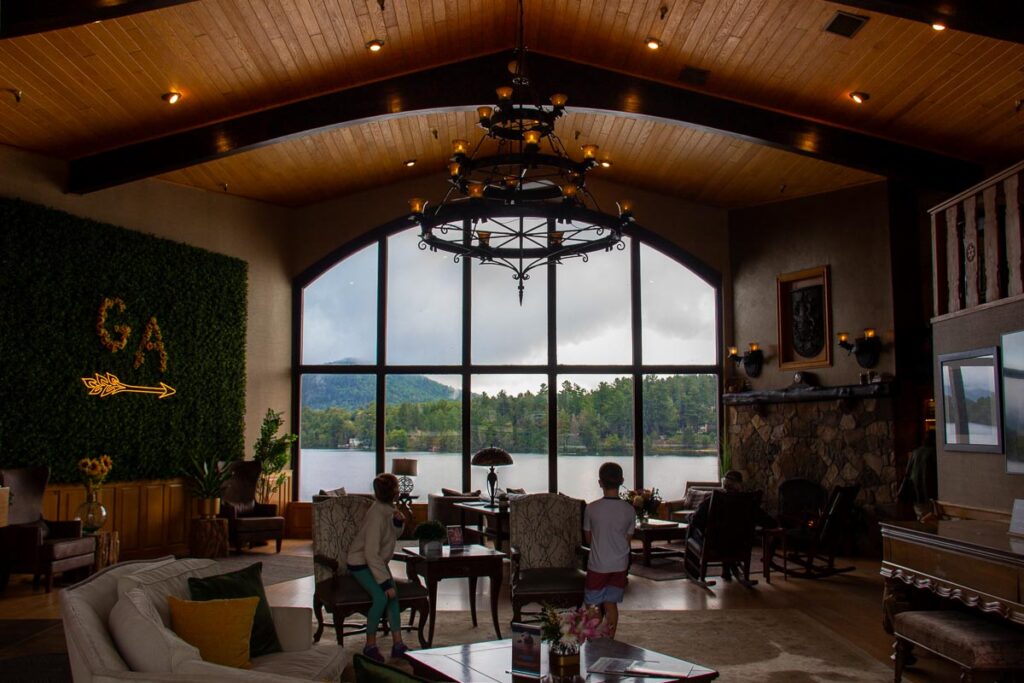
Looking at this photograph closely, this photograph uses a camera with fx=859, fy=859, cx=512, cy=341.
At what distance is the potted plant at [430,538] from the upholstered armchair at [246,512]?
5.08 meters

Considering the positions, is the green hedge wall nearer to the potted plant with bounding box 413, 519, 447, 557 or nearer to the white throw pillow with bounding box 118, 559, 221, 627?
the potted plant with bounding box 413, 519, 447, 557

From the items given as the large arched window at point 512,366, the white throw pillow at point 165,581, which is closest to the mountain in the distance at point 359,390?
the large arched window at point 512,366

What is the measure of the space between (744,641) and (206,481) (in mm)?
6958

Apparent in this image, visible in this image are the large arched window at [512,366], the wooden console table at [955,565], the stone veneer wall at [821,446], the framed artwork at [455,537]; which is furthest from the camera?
the large arched window at [512,366]

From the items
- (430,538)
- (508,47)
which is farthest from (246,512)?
(508,47)

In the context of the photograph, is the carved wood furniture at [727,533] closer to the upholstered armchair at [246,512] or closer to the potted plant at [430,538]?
the potted plant at [430,538]

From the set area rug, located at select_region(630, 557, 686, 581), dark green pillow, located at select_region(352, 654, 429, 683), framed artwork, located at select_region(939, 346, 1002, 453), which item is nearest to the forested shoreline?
area rug, located at select_region(630, 557, 686, 581)

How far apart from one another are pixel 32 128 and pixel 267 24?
9.01 feet

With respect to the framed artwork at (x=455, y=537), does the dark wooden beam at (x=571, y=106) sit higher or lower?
higher

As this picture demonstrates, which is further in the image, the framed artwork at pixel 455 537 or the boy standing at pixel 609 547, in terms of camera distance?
the framed artwork at pixel 455 537

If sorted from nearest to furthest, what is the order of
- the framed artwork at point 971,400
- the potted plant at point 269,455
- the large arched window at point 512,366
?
the framed artwork at point 971,400 < the potted plant at point 269,455 < the large arched window at point 512,366

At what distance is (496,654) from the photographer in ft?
14.0

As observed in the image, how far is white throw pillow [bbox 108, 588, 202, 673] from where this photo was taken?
2906mm

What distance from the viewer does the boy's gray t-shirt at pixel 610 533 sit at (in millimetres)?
5145
